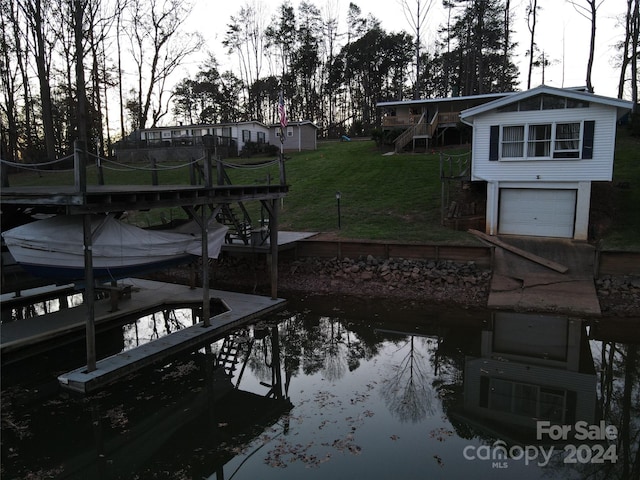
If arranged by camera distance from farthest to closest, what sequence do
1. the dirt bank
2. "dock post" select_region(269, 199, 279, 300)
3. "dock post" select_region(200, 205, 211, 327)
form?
1. "dock post" select_region(269, 199, 279, 300)
2. the dirt bank
3. "dock post" select_region(200, 205, 211, 327)

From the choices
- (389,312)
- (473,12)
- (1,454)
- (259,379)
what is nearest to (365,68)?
(473,12)

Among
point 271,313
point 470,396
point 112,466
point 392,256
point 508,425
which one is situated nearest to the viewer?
point 112,466

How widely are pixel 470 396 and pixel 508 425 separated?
1026mm

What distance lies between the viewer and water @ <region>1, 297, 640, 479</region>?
6.73 meters

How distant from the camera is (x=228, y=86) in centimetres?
5397

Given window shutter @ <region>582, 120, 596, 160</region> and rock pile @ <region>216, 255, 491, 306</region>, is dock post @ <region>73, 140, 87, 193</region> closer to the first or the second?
rock pile @ <region>216, 255, 491, 306</region>

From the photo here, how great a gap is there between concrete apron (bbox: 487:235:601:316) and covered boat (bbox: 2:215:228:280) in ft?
30.9

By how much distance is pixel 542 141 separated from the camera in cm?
1741

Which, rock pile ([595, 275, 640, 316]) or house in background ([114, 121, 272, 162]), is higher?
house in background ([114, 121, 272, 162])

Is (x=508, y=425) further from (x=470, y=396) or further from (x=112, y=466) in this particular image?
(x=112, y=466)

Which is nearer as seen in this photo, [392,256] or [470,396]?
[470,396]

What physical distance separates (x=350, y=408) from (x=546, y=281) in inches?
361

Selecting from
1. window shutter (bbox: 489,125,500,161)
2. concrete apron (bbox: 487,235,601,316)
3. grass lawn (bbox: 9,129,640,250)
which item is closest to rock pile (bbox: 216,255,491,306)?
concrete apron (bbox: 487,235,601,316)

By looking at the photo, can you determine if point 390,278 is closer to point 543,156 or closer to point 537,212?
point 537,212
